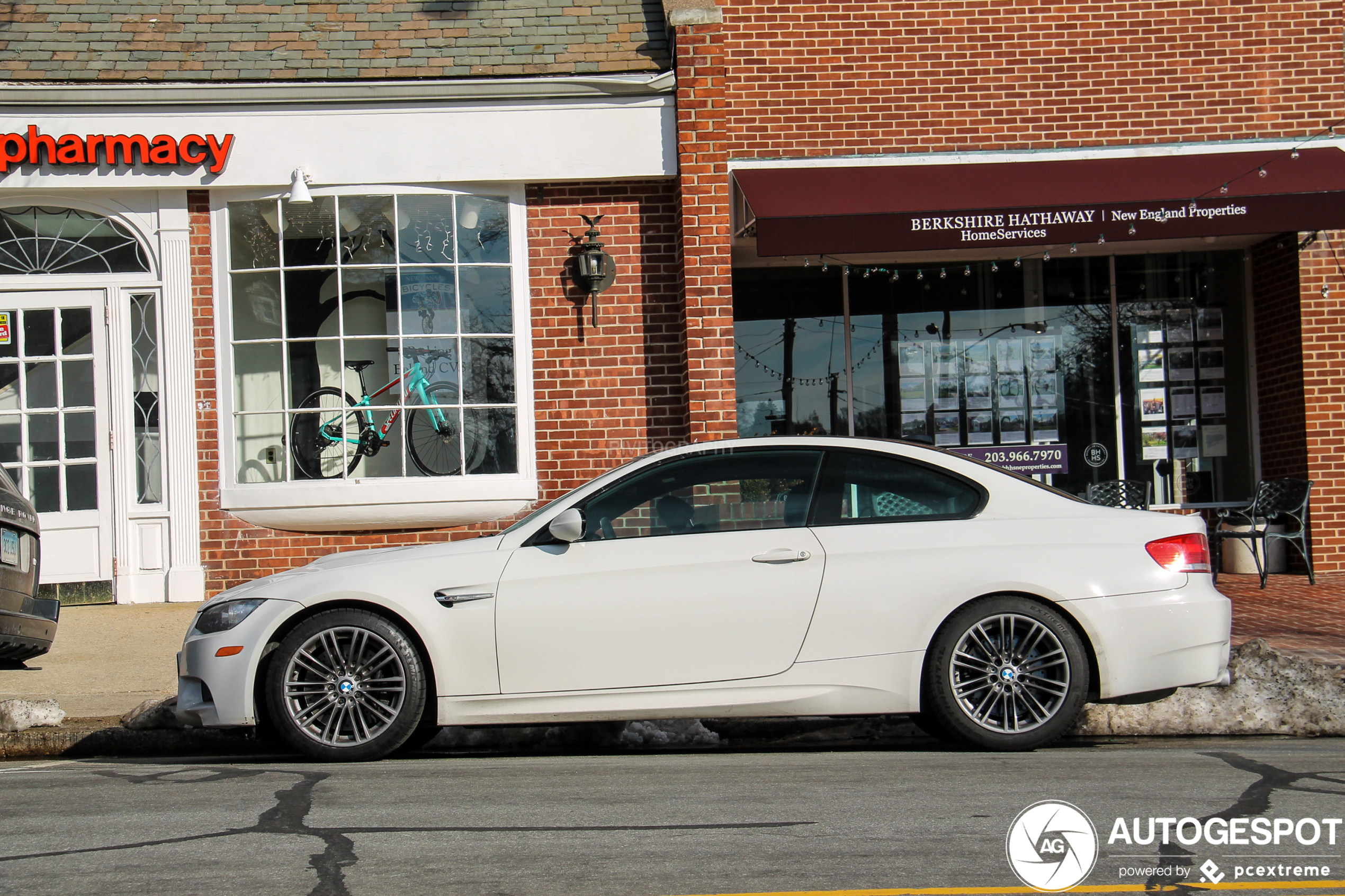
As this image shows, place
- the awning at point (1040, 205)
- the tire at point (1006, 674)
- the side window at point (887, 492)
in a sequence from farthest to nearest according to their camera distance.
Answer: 1. the awning at point (1040, 205)
2. the side window at point (887, 492)
3. the tire at point (1006, 674)

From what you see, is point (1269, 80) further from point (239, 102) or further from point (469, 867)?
point (469, 867)

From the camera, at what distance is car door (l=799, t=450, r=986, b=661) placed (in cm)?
552

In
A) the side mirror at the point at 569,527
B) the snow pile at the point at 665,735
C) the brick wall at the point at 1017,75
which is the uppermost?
the brick wall at the point at 1017,75

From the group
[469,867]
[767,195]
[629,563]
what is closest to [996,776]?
[629,563]

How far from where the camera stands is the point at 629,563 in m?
5.58

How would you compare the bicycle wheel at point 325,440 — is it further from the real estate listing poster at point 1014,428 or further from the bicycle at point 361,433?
the real estate listing poster at point 1014,428

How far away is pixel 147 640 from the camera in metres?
9.10

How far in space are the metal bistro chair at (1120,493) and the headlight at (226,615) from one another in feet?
27.2

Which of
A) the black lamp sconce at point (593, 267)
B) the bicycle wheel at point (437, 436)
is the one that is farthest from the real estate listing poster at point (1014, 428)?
the bicycle wheel at point (437, 436)

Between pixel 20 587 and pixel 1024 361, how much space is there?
29.4ft

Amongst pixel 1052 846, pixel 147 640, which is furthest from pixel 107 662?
pixel 1052 846

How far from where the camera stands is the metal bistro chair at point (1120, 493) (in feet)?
38.5

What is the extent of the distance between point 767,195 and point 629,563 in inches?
228

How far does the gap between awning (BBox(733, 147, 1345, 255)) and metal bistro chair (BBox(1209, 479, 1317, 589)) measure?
7.37ft
